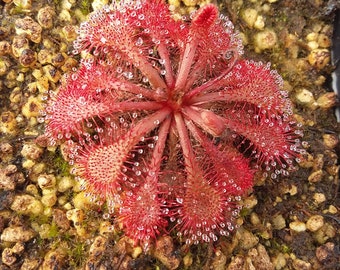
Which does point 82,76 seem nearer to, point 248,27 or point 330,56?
point 248,27

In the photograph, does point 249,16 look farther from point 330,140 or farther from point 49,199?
point 49,199

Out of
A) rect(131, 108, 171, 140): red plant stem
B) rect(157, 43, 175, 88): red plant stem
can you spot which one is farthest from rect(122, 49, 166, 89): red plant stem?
rect(131, 108, 171, 140): red plant stem

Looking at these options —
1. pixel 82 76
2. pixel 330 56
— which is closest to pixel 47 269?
pixel 82 76

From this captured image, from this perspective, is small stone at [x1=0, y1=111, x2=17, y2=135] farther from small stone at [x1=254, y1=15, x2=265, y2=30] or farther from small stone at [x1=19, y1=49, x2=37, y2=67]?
small stone at [x1=254, y1=15, x2=265, y2=30]

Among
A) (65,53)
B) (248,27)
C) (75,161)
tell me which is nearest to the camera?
(75,161)

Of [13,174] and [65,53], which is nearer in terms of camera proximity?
[13,174]
